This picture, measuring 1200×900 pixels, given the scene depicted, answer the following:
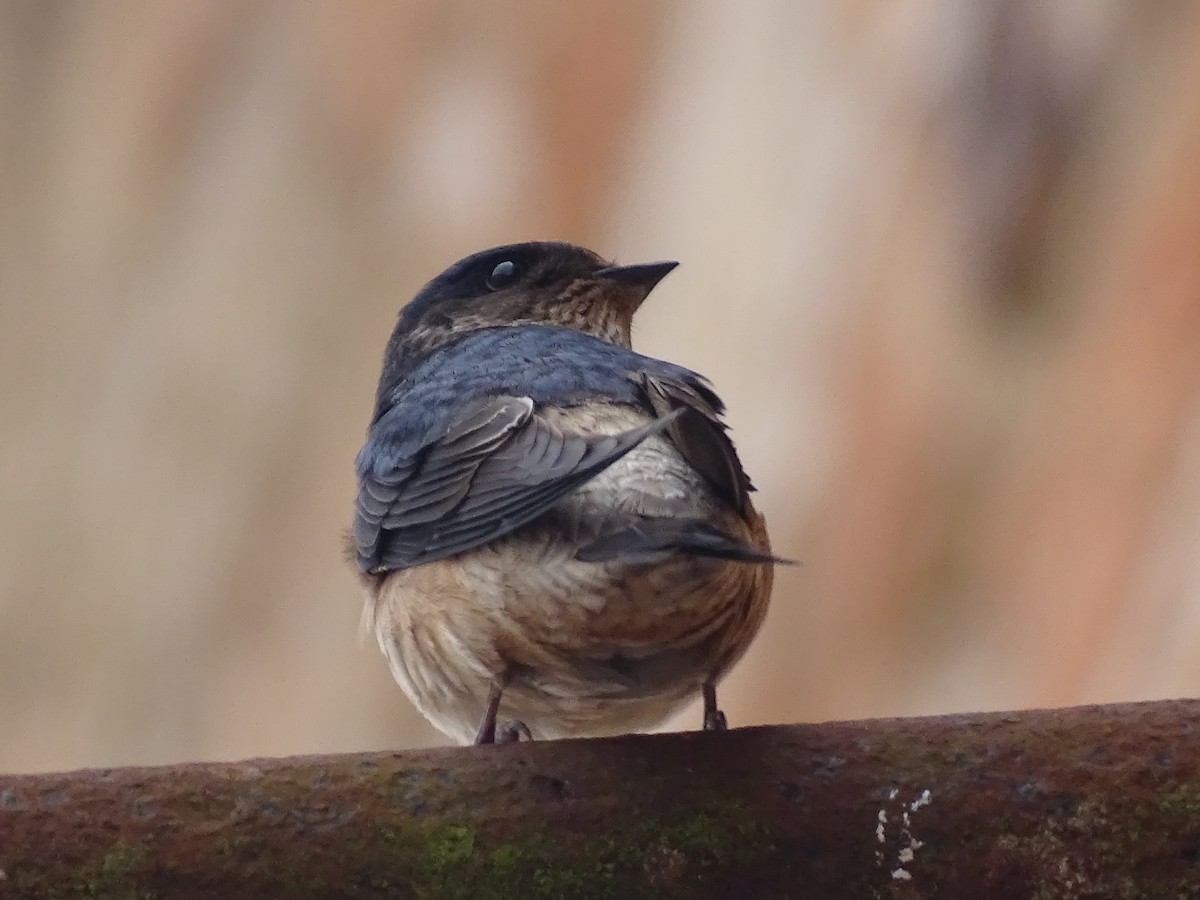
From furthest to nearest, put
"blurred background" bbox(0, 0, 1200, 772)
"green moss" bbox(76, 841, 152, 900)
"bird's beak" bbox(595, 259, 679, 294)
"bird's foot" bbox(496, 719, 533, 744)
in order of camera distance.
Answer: "blurred background" bbox(0, 0, 1200, 772), "bird's beak" bbox(595, 259, 679, 294), "bird's foot" bbox(496, 719, 533, 744), "green moss" bbox(76, 841, 152, 900)

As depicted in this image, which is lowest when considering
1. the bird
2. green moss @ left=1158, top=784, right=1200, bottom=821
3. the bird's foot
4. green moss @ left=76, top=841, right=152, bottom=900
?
the bird's foot

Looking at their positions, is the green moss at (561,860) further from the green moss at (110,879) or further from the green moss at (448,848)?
the green moss at (110,879)

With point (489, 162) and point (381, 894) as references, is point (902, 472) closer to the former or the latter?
point (489, 162)

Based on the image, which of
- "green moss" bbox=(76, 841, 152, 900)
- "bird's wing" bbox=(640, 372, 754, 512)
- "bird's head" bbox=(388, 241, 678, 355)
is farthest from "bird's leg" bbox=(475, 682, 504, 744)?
"bird's head" bbox=(388, 241, 678, 355)

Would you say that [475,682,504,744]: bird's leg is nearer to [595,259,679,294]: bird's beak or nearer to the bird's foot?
the bird's foot

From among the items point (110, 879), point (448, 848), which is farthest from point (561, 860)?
point (110, 879)

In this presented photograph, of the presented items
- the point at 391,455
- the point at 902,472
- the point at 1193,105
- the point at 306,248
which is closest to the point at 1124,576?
the point at 902,472

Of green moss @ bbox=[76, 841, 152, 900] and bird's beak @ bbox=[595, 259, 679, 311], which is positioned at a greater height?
bird's beak @ bbox=[595, 259, 679, 311]

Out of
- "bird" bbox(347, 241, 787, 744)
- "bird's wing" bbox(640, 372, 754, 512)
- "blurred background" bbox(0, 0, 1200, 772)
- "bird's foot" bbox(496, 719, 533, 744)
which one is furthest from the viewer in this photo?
"blurred background" bbox(0, 0, 1200, 772)

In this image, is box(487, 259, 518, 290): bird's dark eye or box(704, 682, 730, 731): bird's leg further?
box(487, 259, 518, 290): bird's dark eye
